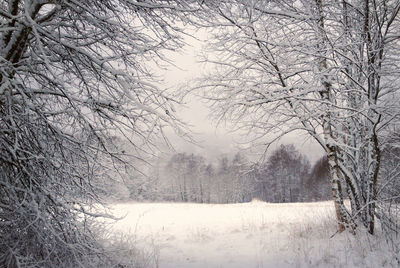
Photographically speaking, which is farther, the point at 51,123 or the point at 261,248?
the point at 261,248

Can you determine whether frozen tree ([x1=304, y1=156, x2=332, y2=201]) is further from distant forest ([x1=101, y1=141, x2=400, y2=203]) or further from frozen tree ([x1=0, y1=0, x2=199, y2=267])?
frozen tree ([x1=0, y1=0, x2=199, y2=267])

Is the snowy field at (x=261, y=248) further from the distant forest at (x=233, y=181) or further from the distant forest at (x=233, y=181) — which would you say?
the distant forest at (x=233, y=181)

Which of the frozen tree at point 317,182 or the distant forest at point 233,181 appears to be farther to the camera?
the distant forest at point 233,181

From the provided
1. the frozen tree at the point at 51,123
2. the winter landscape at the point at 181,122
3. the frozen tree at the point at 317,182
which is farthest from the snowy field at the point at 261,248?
the frozen tree at the point at 317,182

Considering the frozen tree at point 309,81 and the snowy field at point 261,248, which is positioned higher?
the frozen tree at point 309,81

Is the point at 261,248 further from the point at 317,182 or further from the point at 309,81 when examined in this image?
the point at 317,182

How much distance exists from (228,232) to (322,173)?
39101 millimetres

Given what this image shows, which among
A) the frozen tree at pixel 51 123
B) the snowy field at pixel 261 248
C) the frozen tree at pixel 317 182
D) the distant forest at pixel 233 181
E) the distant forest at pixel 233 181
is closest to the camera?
the frozen tree at pixel 51 123

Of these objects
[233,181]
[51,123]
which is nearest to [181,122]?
[51,123]

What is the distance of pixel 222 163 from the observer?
164 ft

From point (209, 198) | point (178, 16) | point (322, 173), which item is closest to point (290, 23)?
point (178, 16)

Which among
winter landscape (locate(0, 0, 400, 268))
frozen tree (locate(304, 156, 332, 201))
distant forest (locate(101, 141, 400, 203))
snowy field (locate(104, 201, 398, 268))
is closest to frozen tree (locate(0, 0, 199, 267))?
winter landscape (locate(0, 0, 400, 268))

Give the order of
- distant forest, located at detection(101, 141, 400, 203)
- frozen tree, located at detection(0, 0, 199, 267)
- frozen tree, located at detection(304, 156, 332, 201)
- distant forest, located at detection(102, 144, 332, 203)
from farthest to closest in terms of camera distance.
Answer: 1. distant forest, located at detection(102, 144, 332, 203)
2. distant forest, located at detection(101, 141, 400, 203)
3. frozen tree, located at detection(304, 156, 332, 201)
4. frozen tree, located at detection(0, 0, 199, 267)

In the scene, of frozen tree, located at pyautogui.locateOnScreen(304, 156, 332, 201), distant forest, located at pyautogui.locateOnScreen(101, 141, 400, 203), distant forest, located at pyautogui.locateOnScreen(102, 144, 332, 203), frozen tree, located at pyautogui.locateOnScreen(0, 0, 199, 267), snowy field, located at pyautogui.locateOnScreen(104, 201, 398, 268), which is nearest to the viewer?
frozen tree, located at pyautogui.locateOnScreen(0, 0, 199, 267)
